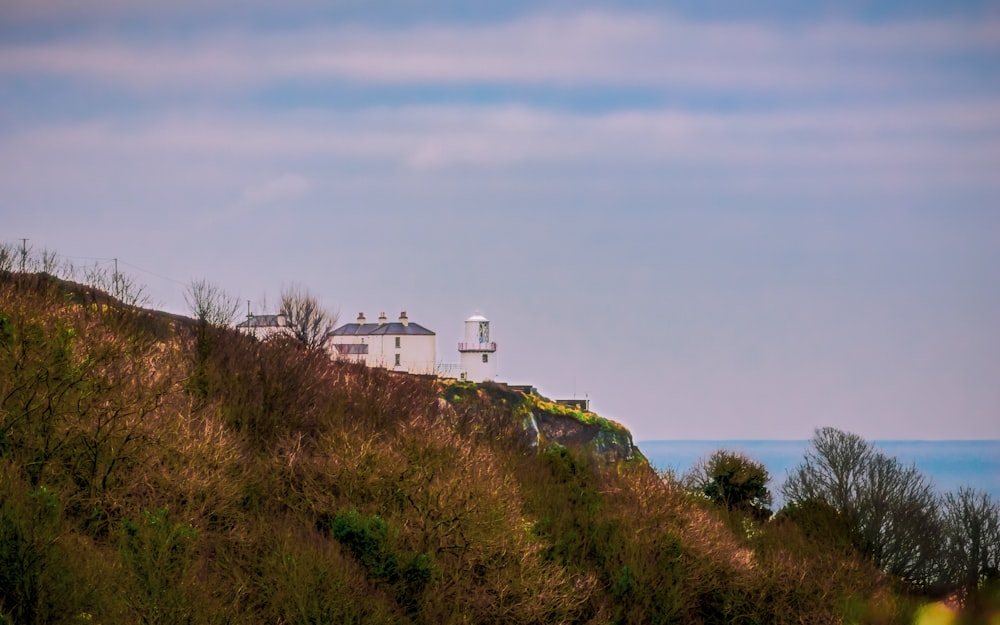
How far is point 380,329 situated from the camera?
138375 millimetres

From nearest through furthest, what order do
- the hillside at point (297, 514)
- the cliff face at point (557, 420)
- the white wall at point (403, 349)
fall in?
1. the hillside at point (297, 514)
2. the cliff face at point (557, 420)
3. the white wall at point (403, 349)

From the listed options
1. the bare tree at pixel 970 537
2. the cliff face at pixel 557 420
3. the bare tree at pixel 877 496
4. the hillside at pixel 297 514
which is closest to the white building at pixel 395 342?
the cliff face at pixel 557 420

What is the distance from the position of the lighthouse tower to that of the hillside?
8525 cm

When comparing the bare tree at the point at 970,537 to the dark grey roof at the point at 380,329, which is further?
the dark grey roof at the point at 380,329

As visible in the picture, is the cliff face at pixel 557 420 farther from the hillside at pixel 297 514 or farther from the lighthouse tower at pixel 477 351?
the hillside at pixel 297 514

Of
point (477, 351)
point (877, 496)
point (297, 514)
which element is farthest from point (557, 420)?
point (297, 514)

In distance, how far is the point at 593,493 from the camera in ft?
172

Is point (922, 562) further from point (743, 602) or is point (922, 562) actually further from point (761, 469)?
point (743, 602)

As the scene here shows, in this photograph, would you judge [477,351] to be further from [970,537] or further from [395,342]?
[970,537]

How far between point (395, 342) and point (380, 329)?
8.76ft

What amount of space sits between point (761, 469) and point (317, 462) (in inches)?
1354

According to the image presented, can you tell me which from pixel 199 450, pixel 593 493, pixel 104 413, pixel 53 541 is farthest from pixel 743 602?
pixel 53 541

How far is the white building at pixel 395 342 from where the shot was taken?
136 m

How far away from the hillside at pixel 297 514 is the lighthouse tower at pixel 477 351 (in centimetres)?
8525
